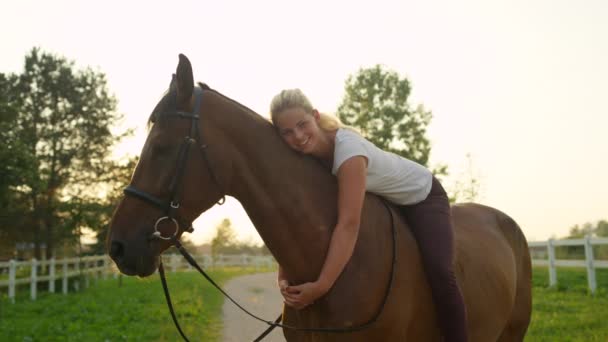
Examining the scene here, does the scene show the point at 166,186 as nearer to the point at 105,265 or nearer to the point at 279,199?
the point at 279,199

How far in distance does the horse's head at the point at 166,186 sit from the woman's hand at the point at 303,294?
0.67 m

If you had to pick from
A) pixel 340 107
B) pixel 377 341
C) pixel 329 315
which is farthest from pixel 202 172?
pixel 340 107

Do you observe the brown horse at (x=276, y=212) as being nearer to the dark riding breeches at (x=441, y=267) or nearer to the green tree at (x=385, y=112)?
the dark riding breeches at (x=441, y=267)

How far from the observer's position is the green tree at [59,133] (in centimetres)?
2611

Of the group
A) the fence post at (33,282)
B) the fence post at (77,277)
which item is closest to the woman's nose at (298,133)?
the fence post at (33,282)

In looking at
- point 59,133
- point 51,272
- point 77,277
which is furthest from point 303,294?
point 59,133

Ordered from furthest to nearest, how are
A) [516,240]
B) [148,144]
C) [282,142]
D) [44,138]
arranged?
[44,138]
[516,240]
[282,142]
[148,144]

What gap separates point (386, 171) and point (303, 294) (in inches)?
37.8

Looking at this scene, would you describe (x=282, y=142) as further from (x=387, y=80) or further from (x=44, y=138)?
(x=387, y=80)

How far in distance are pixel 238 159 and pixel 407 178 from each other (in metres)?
1.14

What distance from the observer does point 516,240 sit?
213 inches

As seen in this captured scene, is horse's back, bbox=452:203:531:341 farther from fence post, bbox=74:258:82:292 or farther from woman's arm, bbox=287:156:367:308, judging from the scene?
fence post, bbox=74:258:82:292

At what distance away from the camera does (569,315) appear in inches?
375

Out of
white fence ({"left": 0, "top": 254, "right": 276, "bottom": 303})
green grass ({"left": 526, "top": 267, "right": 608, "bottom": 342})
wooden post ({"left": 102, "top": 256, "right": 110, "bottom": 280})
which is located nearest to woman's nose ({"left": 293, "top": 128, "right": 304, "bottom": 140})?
green grass ({"left": 526, "top": 267, "right": 608, "bottom": 342})
